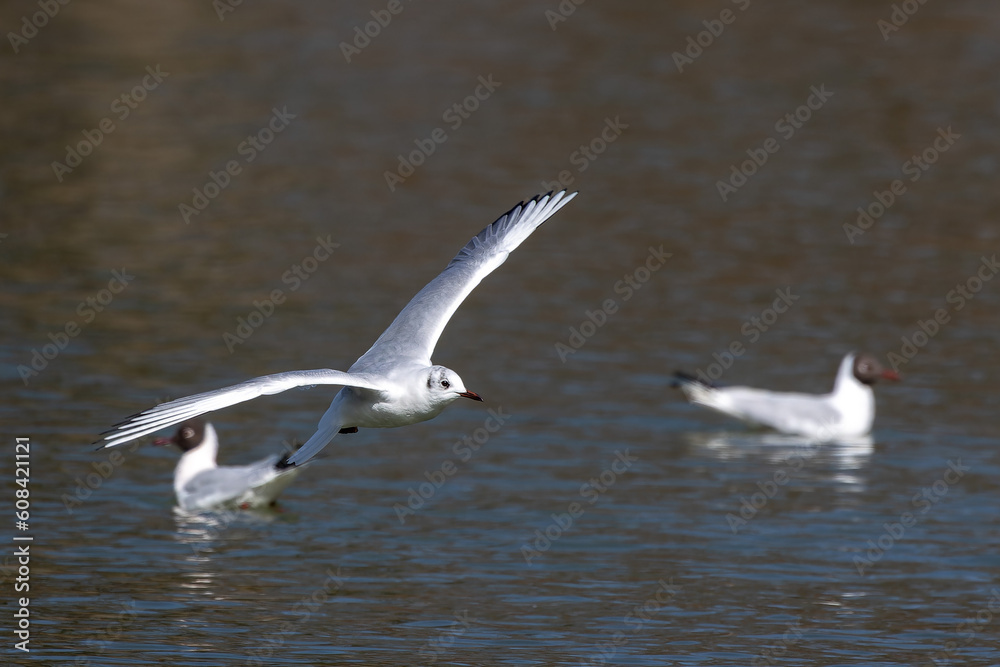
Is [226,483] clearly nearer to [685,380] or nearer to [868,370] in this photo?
[685,380]

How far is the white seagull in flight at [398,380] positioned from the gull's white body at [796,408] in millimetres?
5475

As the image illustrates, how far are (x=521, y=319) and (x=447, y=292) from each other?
9080mm

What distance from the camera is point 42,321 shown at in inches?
803

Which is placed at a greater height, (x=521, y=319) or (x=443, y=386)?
(x=521, y=319)

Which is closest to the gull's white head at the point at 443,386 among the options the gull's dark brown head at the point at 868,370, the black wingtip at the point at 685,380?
the black wingtip at the point at 685,380

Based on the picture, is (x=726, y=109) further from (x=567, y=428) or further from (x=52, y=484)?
(x=52, y=484)

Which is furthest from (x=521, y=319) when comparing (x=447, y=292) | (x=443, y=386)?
(x=443, y=386)

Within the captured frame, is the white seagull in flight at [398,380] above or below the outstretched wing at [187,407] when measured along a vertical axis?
above

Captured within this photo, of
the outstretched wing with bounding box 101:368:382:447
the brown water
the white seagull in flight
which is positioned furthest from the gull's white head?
the brown water

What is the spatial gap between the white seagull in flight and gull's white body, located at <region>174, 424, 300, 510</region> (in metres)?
2.97

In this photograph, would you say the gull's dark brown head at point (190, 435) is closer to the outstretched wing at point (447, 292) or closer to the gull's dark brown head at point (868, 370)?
the outstretched wing at point (447, 292)

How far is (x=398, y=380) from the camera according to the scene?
435 inches

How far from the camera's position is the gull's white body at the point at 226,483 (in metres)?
14.8

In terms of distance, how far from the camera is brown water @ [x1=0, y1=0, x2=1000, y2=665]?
12727 mm
